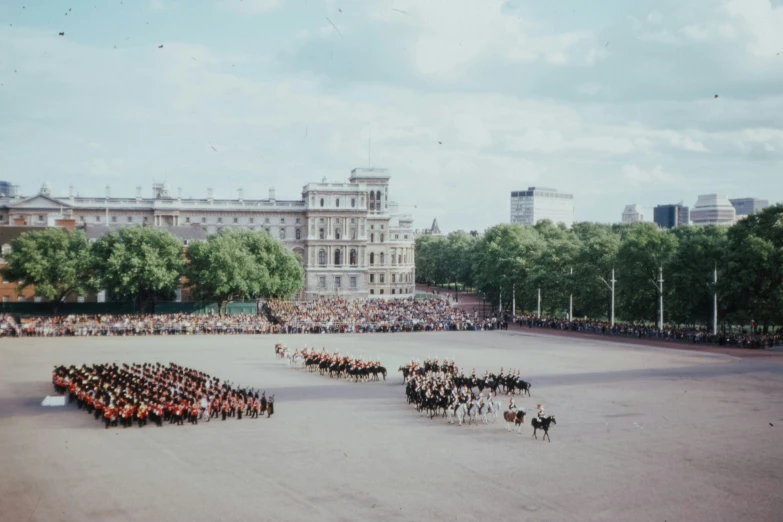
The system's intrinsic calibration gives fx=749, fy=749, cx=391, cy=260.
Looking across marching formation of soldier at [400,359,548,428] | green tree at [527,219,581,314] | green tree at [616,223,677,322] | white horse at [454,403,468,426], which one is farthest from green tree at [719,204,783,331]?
white horse at [454,403,468,426]

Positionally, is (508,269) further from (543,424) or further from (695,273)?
(543,424)

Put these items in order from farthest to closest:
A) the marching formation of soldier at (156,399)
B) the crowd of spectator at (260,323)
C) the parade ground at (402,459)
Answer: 1. the crowd of spectator at (260,323)
2. the marching formation of soldier at (156,399)
3. the parade ground at (402,459)

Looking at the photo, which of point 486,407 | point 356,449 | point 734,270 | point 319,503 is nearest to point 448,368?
point 486,407

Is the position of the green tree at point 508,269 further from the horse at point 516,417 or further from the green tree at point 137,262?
the horse at point 516,417

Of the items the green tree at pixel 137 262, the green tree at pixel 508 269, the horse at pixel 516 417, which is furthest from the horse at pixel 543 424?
the green tree at pixel 508 269

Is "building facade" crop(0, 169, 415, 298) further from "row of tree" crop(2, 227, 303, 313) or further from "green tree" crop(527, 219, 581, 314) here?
"green tree" crop(527, 219, 581, 314)

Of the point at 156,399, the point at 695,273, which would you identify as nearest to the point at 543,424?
the point at 156,399

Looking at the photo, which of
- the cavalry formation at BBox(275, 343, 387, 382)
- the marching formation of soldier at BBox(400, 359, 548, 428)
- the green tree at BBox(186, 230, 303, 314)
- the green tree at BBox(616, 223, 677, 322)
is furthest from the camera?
the green tree at BBox(186, 230, 303, 314)
